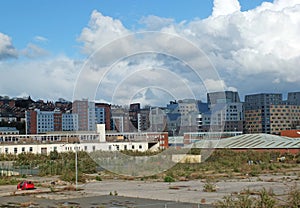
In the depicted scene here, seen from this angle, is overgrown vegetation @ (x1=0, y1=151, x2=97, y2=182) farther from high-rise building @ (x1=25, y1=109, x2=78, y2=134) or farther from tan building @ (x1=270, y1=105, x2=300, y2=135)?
tan building @ (x1=270, y1=105, x2=300, y2=135)

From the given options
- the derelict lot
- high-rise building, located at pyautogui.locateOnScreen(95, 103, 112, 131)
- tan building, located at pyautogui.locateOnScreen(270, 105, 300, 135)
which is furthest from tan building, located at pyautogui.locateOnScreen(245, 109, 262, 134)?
the derelict lot

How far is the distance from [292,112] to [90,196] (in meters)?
137

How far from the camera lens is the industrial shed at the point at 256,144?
65.9 metres

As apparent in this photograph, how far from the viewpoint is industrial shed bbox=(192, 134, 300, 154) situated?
6589 cm

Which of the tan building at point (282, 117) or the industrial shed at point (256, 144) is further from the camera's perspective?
the tan building at point (282, 117)

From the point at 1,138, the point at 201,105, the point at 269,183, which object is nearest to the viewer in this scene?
the point at 269,183

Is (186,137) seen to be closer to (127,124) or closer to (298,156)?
(127,124)

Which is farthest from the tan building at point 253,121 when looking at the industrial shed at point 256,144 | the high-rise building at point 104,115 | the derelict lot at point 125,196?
the derelict lot at point 125,196

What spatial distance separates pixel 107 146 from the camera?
72.2m

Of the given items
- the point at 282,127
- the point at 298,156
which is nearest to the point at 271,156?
the point at 298,156

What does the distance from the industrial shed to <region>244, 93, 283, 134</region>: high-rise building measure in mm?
77244

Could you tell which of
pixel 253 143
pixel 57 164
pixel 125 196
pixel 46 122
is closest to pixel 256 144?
pixel 253 143

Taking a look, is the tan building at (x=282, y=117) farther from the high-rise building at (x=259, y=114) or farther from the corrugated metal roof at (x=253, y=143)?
the corrugated metal roof at (x=253, y=143)

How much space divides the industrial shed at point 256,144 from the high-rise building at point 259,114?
7724 cm
